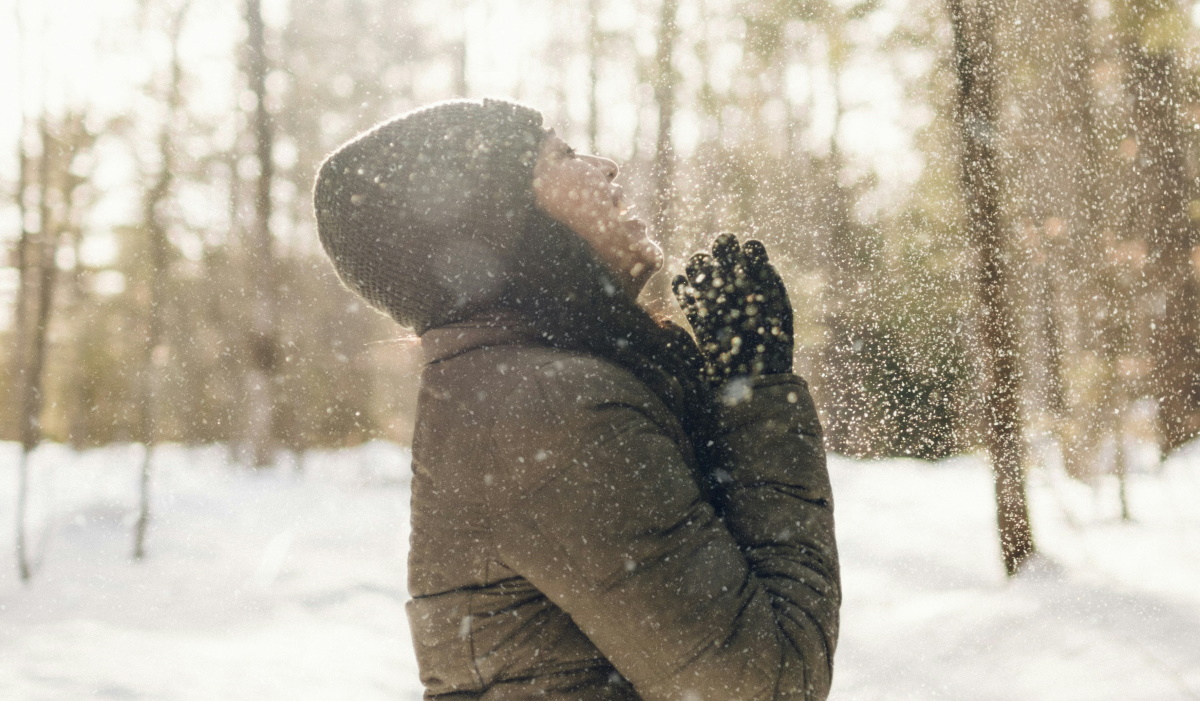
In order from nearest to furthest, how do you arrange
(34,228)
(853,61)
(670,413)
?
(670,413)
(853,61)
(34,228)

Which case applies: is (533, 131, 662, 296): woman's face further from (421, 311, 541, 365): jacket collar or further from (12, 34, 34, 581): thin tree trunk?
(12, 34, 34, 581): thin tree trunk

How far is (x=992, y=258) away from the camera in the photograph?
15.0 feet

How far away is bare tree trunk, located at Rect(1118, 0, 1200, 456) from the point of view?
271 inches

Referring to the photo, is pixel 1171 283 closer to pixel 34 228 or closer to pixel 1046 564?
pixel 1046 564

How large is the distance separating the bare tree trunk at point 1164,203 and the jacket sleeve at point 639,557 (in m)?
7.38

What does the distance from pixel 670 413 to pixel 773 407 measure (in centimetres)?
15

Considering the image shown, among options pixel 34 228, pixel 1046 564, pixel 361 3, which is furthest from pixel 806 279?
pixel 361 3

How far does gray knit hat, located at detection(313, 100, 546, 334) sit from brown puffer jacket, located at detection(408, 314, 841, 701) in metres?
0.09

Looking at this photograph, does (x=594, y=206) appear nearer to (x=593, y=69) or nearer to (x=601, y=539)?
(x=601, y=539)

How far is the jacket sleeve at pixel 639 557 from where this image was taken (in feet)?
3.04

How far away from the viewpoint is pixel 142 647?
5.61 meters

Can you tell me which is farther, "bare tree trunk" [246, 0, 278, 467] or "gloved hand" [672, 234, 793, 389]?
"bare tree trunk" [246, 0, 278, 467]

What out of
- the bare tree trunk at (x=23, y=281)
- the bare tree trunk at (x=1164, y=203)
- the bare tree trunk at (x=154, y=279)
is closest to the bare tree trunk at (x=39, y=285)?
the bare tree trunk at (x=23, y=281)

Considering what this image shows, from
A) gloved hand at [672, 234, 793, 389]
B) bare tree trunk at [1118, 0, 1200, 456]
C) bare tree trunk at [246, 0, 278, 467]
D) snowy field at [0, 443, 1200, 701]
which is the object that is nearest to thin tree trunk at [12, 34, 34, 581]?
snowy field at [0, 443, 1200, 701]
